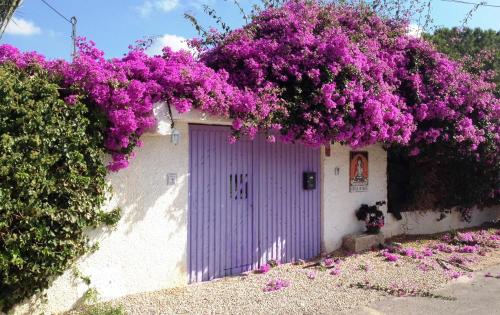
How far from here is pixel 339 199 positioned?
8898mm

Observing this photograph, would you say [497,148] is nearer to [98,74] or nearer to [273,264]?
[273,264]

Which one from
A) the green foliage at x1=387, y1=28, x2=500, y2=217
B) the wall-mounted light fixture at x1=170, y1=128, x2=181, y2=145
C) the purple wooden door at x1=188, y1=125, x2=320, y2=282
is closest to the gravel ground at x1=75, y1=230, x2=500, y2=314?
the purple wooden door at x1=188, y1=125, x2=320, y2=282

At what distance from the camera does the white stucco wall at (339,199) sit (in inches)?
340

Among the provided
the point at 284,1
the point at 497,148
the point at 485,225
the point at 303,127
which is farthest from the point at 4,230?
the point at 485,225

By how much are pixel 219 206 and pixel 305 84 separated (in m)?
2.32

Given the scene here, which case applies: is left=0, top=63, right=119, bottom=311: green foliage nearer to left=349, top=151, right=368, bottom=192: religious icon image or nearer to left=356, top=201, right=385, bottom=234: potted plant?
left=349, top=151, right=368, bottom=192: religious icon image

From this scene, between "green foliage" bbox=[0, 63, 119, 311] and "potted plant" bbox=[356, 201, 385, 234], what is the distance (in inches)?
217

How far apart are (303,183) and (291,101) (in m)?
1.66

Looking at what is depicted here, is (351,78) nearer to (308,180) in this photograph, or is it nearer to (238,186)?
(308,180)

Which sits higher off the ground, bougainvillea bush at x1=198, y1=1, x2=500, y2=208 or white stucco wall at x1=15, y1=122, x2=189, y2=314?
bougainvillea bush at x1=198, y1=1, x2=500, y2=208

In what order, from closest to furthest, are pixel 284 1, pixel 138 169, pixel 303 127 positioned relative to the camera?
pixel 138 169 → pixel 303 127 → pixel 284 1

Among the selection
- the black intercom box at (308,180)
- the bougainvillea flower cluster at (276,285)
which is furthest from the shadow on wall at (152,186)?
the black intercom box at (308,180)

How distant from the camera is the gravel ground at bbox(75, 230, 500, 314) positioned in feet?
18.6

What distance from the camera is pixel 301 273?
23.9 feet
